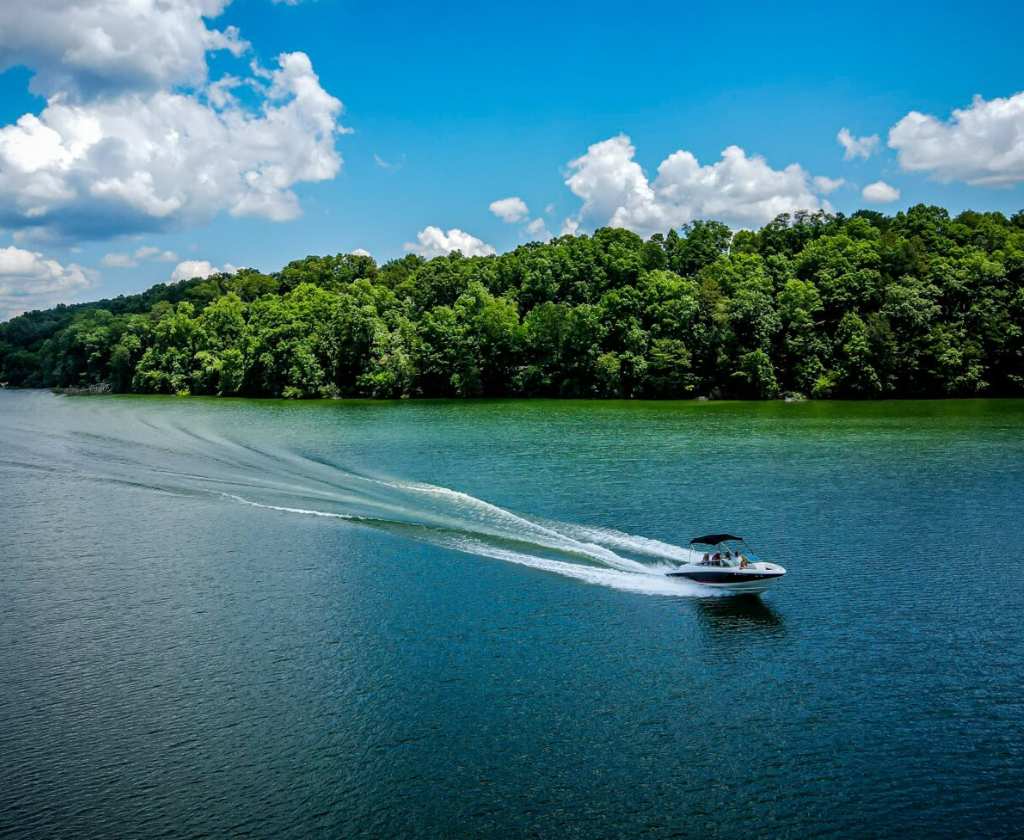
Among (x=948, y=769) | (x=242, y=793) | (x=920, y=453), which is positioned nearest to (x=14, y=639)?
(x=242, y=793)

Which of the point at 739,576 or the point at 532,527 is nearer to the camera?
the point at 739,576

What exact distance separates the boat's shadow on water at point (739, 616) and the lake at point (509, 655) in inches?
5.8

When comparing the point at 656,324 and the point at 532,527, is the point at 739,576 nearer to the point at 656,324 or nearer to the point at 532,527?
the point at 532,527

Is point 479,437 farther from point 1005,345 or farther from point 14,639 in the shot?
point 1005,345

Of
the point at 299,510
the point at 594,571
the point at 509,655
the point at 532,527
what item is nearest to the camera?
the point at 509,655

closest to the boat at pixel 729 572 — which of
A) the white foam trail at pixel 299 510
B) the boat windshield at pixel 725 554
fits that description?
the boat windshield at pixel 725 554

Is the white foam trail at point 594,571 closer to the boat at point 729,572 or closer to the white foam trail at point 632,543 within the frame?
the boat at point 729,572

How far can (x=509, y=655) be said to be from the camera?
84.1ft

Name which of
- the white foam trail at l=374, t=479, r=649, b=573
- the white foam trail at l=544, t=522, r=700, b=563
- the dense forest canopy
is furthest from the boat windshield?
the dense forest canopy

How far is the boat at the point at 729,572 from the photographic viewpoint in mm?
30188

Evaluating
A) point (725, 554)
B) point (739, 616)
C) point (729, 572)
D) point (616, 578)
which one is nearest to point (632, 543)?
point (616, 578)

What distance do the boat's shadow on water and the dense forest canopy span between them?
76.9 metres

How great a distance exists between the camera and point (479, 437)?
232 ft

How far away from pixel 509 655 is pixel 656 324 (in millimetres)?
91848
